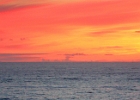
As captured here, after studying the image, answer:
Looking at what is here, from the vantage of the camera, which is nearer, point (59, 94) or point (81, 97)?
point (81, 97)

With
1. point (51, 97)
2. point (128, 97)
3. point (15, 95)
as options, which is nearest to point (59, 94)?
point (51, 97)

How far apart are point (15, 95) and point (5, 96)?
242 centimetres

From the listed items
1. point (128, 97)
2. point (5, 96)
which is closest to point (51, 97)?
point (5, 96)

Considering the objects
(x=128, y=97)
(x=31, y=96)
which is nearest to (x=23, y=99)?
(x=31, y=96)

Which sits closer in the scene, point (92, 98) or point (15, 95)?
point (92, 98)

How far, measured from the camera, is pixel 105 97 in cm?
6638

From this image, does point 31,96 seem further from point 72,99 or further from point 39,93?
point 72,99

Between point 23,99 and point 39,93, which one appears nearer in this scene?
point 23,99

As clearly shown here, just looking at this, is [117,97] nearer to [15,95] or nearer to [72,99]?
[72,99]

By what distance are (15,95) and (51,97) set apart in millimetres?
8456

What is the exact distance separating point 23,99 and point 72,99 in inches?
357

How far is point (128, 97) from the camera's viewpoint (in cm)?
6719

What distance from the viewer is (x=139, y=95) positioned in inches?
2712

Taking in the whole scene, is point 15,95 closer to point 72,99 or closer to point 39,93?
point 39,93
